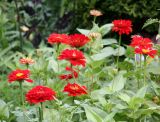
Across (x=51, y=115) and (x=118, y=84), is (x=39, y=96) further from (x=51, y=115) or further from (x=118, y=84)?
(x=118, y=84)

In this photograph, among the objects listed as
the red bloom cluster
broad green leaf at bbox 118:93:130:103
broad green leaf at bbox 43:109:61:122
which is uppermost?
the red bloom cluster

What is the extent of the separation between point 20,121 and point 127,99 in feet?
1.67

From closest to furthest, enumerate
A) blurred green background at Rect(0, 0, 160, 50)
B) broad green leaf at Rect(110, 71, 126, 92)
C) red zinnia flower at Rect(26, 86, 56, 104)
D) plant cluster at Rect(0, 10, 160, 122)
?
red zinnia flower at Rect(26, 86, 56, 104) → plant cluster at Rect(0, 10, 160, 122) → broad green leaf at Rect(110, 71, 126, 92) → blurred green background at Rect(0, 0, 160, 50)

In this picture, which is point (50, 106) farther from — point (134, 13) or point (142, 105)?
point (134, 13)

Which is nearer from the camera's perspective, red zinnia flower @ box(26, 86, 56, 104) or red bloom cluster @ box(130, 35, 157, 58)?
red zinnia flower @ box(26, 86, 56, 104)

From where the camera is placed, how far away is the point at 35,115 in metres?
2.42

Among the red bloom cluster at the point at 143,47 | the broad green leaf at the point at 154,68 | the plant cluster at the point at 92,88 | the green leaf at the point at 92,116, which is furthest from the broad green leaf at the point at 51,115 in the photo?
the broad green leaf at the point at 154,68

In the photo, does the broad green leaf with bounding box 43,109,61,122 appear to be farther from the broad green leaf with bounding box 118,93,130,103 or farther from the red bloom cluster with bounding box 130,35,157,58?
the red bloom cluster with bounding box 130,35,157,58

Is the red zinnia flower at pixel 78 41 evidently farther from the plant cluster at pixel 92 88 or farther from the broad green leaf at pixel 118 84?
the broad green leaf at pixel 118 84

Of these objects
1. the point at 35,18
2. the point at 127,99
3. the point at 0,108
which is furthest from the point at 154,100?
the point at 35,18

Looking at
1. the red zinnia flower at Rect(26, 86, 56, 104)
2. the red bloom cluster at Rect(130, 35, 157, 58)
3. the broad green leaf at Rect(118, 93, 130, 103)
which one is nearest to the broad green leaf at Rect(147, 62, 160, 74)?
the red bloom cluster at Rect(130, 35, 157, 58)

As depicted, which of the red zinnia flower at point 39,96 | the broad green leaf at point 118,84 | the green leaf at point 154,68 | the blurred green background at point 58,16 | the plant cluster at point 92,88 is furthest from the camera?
the blurred green background at point 58,16

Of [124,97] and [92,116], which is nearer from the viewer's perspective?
[92,116]

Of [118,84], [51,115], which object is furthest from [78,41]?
[51,115]
